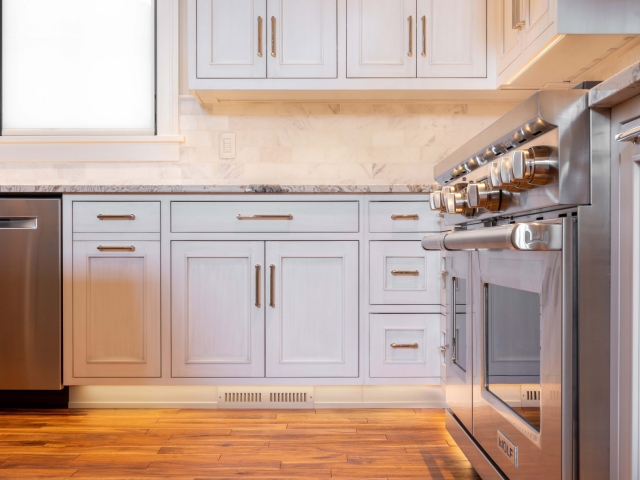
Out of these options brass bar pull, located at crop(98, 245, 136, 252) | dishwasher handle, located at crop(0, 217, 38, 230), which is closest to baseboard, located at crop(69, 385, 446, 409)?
brass bar pull, located at crop(98, 245, 136, 252)

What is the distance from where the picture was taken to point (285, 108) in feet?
8.41

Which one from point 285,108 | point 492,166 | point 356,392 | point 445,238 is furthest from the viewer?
point 285,108

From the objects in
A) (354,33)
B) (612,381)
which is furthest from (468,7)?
(612,381)

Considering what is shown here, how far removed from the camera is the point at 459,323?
1354 mm

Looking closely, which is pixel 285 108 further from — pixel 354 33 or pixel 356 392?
pixel 356 392

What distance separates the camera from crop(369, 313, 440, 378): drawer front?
79.2 inches

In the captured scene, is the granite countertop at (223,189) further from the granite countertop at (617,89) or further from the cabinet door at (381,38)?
the granite countertop at (617,89)

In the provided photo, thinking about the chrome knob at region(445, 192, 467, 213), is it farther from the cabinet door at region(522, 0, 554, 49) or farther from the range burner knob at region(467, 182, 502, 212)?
the cabinet door at region(522, 0, 554, 49)

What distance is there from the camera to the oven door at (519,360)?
2.63 feet

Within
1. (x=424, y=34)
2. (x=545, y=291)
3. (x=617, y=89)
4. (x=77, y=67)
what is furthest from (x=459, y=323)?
(x=77, y=67)

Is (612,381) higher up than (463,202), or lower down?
lower down

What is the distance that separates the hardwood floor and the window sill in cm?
120

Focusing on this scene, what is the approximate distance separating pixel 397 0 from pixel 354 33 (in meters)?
0.24

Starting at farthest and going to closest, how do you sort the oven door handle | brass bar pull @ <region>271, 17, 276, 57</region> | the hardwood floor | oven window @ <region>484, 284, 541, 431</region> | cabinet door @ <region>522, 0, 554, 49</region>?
brass bar pull @ <region>271, 17, 276, 57</region> → cabinet door @ <region>522, 0, 554, 49</region> → the hardwood floor → oven window @ <region>484, 284, 541, 431</region> → the oven door handle
